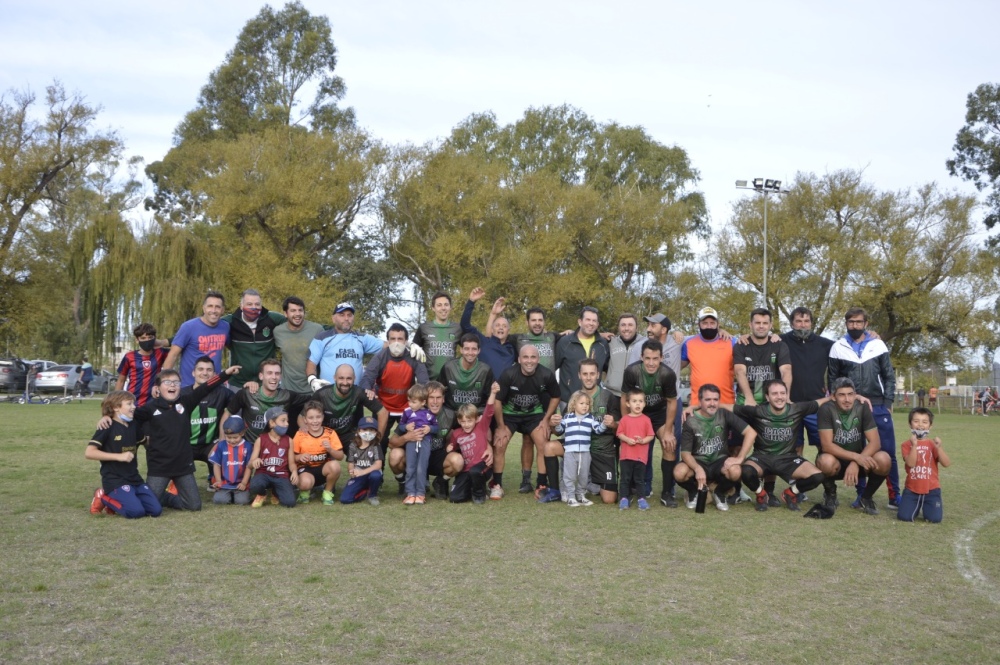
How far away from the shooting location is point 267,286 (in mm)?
33594

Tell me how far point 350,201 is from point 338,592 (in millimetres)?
31165

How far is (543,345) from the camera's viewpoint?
31.8ft

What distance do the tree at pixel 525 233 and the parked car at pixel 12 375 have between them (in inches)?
582

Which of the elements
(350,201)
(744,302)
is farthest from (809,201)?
(350,201)

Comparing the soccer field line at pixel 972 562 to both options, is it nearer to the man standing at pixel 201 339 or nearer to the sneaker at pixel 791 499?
the sneaker at pixel 791 499

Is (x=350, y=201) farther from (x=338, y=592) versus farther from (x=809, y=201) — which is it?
(x=338, y=592)

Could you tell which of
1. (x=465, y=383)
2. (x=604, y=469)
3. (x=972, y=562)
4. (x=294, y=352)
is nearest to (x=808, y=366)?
(x=604, y=469)

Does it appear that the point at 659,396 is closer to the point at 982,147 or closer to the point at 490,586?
the point at 490,586

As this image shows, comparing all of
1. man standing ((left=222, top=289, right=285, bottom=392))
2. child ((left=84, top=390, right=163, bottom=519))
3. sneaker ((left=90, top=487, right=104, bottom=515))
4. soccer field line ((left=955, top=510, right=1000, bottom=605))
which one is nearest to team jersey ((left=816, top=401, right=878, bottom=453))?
soccer field line ((left=955, top=510, right=1000, bottom=605))

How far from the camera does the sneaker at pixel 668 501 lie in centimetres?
874

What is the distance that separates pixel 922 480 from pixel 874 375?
1.37m

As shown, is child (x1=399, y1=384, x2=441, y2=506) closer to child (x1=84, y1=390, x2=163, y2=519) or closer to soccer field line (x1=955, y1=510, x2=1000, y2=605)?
child (x1=84, y1=390, x2=163, y2=519)

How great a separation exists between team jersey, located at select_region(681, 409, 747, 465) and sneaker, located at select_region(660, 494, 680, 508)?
1.59ft

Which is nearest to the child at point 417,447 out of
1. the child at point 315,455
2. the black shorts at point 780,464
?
the child at point 315,455
